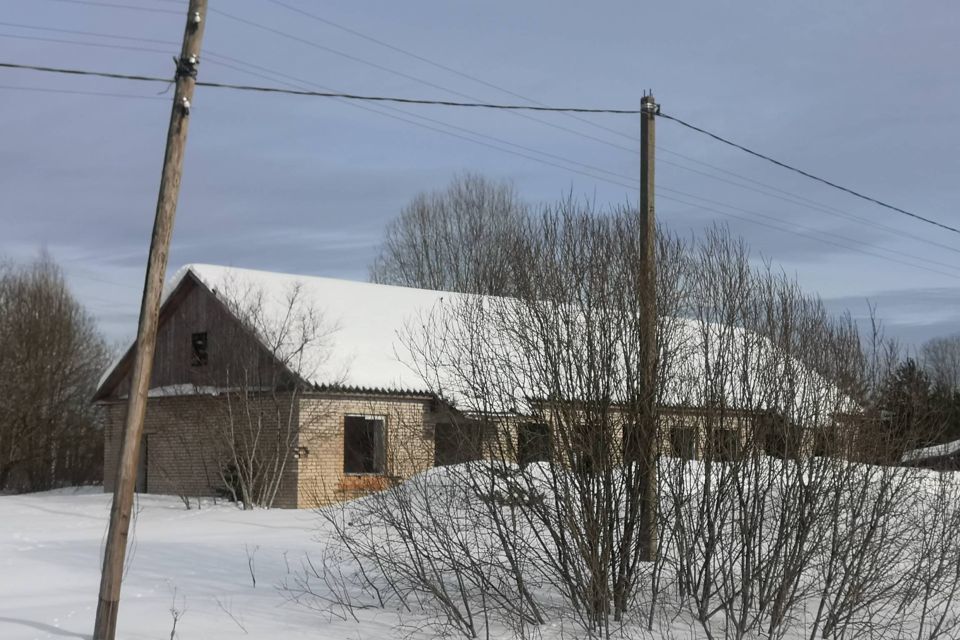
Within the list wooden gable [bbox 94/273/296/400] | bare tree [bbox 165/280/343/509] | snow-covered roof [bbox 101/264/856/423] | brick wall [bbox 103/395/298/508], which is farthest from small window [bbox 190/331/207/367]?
snow-covered roof [bbox 101/264/856/423]

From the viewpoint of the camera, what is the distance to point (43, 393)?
42.2 meters

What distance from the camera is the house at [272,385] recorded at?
24.8 meters

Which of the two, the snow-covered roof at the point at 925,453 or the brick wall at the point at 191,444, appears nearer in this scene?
the snow-covered roof at the point at 925,453

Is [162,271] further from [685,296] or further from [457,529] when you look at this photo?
[685,296]

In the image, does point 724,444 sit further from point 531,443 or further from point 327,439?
point 327,439

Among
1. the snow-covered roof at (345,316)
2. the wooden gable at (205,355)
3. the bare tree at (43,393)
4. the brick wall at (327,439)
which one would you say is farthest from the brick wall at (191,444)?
the bare tree at (43,393)

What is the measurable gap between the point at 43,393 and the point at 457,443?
35.6 m

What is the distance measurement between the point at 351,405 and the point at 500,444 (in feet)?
51.7

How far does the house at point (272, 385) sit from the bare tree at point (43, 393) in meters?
13.4

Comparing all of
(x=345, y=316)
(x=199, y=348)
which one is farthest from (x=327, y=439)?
(x=199, y=348)

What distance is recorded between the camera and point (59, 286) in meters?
47.2

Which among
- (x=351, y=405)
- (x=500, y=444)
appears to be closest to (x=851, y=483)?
(x=500, y=444)

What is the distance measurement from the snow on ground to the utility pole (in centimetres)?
73

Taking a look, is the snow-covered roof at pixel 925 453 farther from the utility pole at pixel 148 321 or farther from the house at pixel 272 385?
the house at pixel 272 385
